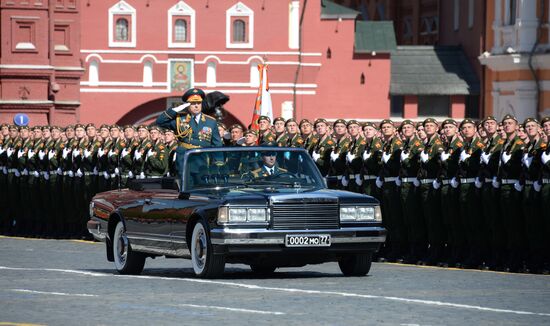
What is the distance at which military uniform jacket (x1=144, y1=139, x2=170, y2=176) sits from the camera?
29.2 metres

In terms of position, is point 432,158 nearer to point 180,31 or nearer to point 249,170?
point 249,170

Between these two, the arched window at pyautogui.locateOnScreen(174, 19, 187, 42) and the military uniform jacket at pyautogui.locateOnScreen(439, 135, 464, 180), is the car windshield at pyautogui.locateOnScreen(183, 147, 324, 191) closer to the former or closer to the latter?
the military uniform jacket at pyautogui.locateOnScreen(439, 135, 464, 180)

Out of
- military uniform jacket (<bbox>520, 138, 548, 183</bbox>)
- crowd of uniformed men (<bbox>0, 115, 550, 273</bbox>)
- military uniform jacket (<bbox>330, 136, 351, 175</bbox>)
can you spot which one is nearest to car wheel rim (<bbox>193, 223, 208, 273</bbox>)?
crowd of uniformed men (<bbox>0, 115, 550, 273</bbox>)

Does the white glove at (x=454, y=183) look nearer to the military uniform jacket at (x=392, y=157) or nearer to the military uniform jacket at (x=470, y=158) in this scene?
the military uniform jacket at (x=470, y=158)

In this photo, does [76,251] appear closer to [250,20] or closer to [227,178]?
[227,178]

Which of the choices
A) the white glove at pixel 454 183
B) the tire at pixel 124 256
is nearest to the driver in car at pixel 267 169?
the tire at pixel 124 256

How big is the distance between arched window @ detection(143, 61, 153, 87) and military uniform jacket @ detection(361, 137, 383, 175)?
60.4 meters

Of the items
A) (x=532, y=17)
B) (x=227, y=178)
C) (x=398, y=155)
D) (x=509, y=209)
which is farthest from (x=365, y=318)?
(x=532, y=17)

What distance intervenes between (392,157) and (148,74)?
61.1 metres

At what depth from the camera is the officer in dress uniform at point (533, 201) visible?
21078 millimetres

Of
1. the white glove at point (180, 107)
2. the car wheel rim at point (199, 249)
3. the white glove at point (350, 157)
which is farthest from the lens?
the white glove at point (350, 157)

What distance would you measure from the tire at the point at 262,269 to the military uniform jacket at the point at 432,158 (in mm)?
3421

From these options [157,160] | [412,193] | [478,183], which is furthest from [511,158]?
[157,160]

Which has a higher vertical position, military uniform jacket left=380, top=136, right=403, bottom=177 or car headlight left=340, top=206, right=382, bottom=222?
military uniform jacket left=380, top=136, right=403, bottom=177
